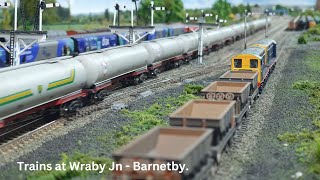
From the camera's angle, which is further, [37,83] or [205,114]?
[37,83]

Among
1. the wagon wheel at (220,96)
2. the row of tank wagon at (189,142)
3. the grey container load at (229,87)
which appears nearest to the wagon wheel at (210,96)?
the row of tank wagon at (189,142)

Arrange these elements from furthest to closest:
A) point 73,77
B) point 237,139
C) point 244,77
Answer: point 244,77 < point 73,77 < point 237,139

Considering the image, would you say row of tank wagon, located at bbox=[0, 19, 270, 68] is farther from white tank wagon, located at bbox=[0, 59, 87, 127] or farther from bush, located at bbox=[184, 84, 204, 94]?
bush, located at bbox=[184, 84, 204, 94]

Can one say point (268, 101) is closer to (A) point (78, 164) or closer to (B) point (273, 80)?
(B) point (273, 80)

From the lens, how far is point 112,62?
2433cm

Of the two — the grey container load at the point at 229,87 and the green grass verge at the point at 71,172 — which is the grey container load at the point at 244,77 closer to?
the grey container load at the point at 229,87

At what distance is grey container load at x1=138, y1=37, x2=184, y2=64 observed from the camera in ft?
102

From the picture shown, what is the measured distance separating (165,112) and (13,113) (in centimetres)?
794

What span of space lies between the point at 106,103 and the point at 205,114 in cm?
949

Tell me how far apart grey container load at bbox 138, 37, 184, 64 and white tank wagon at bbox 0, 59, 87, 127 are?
34.0ft

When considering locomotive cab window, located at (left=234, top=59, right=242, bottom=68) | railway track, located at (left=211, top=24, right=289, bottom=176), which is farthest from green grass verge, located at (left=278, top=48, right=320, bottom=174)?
locomotive cab window, located at (left=234, top=59, right=242, bottom=68)

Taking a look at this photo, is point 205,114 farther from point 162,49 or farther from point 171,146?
point 162,49

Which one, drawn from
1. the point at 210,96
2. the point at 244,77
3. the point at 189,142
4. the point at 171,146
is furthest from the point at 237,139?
the point at 244,77

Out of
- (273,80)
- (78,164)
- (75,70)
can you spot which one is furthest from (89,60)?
(273,80)
